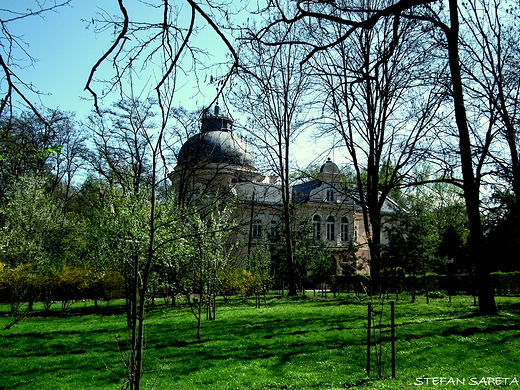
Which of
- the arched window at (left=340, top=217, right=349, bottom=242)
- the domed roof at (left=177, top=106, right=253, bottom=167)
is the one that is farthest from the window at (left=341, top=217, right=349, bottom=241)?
the domed roof at (left=177, top=106, right=253, bottom=167)

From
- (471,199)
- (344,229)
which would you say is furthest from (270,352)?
(344,229)

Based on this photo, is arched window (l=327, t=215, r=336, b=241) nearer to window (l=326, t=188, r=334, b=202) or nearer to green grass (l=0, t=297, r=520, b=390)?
window (l=326, t=188, r=334, b=202)

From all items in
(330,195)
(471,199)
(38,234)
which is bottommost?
(38,234)

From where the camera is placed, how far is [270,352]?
8797 millimetres

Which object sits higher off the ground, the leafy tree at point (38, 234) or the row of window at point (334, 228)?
the row of window at point (334, 228)

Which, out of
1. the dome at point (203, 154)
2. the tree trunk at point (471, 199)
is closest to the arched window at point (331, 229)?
the dome at point (203, 154)

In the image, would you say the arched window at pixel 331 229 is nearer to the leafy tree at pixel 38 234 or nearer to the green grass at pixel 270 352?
the leafy tree at pixel 38 234

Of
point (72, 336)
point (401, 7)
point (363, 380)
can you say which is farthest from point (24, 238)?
point (401, 7)

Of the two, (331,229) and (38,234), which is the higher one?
(331,229)

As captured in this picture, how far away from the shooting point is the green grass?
6.71m

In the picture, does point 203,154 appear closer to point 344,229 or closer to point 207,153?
point 207,153

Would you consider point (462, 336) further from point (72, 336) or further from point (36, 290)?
point (36, 290)

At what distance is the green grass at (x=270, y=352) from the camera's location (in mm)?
6715

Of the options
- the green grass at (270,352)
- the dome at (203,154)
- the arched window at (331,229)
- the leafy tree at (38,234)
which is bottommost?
the green grass at (270,352)
